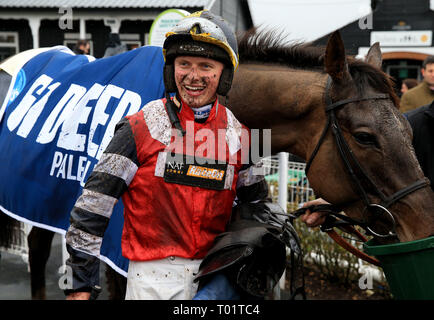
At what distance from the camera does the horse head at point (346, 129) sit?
6.51ft

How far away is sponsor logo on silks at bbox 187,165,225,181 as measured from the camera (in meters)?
1.75

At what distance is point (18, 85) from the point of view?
3.77 meters

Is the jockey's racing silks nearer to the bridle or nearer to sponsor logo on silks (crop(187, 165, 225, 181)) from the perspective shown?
sponsor logo on silks (crop(187, 165, 225, 181))

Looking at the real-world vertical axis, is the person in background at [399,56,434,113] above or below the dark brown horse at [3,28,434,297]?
above

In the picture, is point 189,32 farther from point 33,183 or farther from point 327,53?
point 33,183

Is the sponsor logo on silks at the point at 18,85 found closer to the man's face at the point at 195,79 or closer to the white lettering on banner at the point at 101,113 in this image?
the white lettering on banner at the point at 101,113

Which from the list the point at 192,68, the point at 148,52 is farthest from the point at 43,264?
the point at 192,68

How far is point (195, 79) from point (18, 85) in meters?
2.59

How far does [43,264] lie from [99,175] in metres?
3.21

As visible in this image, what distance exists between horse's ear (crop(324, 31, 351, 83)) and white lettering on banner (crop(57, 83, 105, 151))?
5.28ft

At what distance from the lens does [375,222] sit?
2.07 m

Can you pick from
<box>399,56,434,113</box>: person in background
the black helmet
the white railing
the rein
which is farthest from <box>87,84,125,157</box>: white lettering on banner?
<box>399,56,434,113</box>: person in background

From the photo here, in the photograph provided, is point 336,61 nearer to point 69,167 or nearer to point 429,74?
point 69,167

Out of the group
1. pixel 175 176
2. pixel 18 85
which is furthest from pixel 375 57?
pixel 18 85
